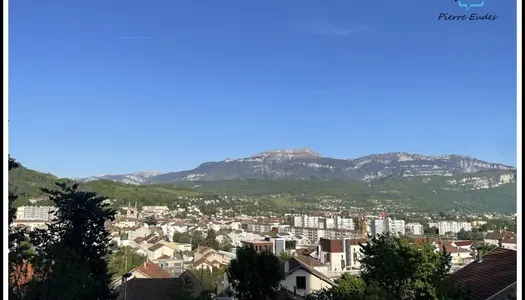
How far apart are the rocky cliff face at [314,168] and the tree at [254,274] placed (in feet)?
93.9

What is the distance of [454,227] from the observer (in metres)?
31.8

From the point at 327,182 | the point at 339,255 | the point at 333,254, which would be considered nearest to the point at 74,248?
the point at 333,254

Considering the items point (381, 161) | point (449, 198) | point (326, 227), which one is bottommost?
point (326, 227)

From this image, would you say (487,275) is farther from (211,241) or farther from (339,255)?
(211,241)

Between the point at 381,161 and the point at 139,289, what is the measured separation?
153ft

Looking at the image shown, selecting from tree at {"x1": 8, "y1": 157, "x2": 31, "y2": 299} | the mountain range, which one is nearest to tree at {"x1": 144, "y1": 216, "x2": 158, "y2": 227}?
the mountain range

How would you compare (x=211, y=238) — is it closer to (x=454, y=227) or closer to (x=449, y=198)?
(x=454, y=227)

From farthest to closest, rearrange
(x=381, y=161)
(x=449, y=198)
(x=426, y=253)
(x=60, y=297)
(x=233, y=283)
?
(x=381, y=161), (x=449, y=198), (x=233, y=283), (x=426, y=253), (x=60, y=297)

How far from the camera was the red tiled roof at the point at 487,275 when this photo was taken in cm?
363

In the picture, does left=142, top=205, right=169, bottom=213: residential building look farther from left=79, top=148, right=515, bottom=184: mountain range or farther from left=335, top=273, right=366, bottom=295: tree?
left=335, top=273, right=366, bottom=295: tree

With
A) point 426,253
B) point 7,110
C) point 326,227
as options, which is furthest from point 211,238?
point 7,110

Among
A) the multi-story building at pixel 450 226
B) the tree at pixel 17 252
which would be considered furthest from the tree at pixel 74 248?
the multi-story building at pixel 450 226

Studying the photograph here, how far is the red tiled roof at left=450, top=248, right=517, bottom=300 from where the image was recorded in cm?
363

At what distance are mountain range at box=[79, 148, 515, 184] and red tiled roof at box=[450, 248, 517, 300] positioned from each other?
29.0m
